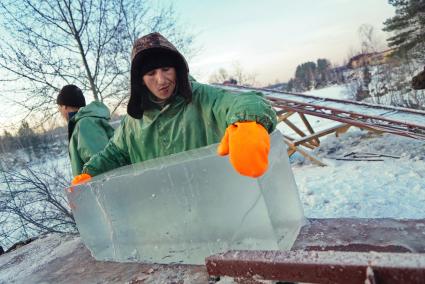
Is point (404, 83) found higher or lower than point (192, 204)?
lower

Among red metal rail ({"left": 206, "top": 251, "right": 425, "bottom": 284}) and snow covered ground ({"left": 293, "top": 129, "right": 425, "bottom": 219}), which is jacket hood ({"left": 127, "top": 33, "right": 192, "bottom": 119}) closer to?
red metal rail ({"left": 206, "top": 251, "right": 425, "bottom": 284})

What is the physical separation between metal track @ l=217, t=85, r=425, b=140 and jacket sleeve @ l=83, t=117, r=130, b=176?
133 inches

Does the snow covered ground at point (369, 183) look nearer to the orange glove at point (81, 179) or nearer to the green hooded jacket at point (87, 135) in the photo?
the green hooded jacket at point (87, 135)

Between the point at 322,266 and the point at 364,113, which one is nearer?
the point at 322,266

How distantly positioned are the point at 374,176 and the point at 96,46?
22.6 ft

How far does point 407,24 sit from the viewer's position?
23078 millimetres

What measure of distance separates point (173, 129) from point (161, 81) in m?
0.23

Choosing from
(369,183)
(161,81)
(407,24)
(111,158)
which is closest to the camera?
(161,81)

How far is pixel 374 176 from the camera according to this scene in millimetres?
5289

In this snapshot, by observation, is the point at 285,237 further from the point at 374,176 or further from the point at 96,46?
the point at 96,46

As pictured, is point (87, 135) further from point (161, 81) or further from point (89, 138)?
point (161, 81)

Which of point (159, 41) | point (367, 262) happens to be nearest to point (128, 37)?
point (159, 41)

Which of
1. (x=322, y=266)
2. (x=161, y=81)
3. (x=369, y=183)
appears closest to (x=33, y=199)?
(x=161, y=81)

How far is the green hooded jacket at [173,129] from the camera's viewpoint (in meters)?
1.43
